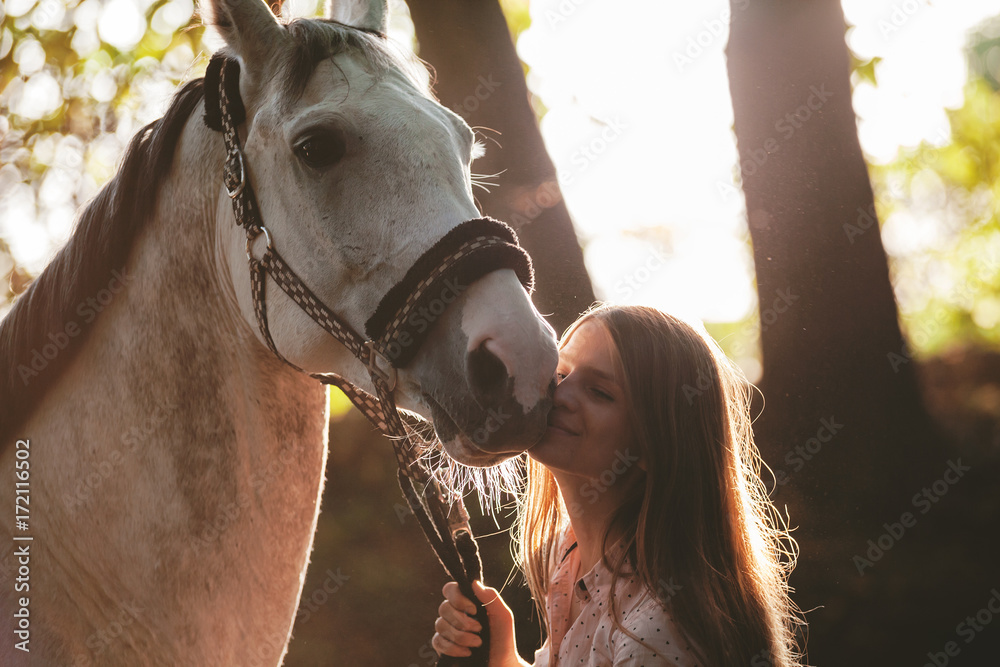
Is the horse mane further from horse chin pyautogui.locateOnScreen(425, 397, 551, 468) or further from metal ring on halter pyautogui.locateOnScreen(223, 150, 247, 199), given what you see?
horse chin pyautogui.locateOnScreen(425, 397, 551, 468)

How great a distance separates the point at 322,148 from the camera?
1773mm

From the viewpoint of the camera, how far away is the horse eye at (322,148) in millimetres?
→ 1757

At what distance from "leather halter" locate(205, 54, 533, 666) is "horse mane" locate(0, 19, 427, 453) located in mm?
217

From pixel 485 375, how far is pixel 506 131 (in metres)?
2.27

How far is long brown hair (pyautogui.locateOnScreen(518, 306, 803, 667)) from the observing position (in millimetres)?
1748

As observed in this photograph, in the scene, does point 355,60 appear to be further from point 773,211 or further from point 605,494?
point 773,211

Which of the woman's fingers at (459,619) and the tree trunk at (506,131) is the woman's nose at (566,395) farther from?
the tree trunk at (506,131)

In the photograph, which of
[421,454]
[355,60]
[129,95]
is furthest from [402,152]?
[129,95]

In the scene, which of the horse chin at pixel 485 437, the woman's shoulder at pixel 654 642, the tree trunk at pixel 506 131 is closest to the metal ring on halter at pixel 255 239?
the horse chin at pixel 485 437

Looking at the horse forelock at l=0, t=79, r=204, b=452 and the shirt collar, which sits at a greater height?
the horse forelock at l=0, t=79, r=204, b=452

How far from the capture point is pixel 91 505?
5.96 ft

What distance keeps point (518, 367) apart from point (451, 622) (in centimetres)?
93

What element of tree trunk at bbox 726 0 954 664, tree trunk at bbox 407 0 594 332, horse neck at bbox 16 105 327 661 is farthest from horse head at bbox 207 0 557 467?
tree trunk at bbox 726 0 954 664

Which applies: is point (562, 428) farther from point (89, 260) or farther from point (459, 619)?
point (89, 260)
